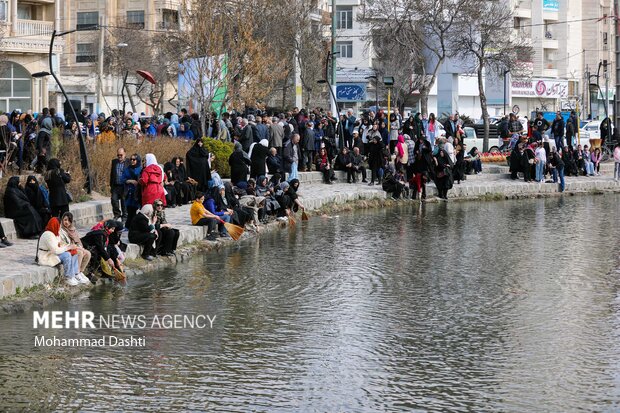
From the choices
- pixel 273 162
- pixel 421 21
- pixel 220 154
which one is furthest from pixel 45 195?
pixel 421 21

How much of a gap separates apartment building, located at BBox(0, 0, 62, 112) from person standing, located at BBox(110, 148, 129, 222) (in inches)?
1140

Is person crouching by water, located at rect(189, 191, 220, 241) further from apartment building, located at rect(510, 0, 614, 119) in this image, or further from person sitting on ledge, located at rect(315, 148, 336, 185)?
apartment building, located at rect(510, 0, 614, 119)

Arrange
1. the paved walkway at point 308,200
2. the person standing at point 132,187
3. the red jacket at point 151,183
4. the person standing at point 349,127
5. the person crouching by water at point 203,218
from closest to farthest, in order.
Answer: the paved walkway at point 308,200
the red jacket at point 151,183
the person standing at point 132,187
the person crouching by water at point 203,218
the person standing at point 349,127

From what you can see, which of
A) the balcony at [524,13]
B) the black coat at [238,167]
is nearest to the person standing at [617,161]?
the black coat at [238,167]

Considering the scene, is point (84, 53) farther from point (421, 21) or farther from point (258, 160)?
point (258, 160)

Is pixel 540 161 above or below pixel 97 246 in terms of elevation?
above

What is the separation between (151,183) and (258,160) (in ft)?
25.4

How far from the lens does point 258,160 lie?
90.9ft

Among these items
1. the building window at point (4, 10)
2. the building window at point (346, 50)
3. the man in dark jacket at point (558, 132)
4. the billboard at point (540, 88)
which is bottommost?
the man in dark jacket at point (558, 132)

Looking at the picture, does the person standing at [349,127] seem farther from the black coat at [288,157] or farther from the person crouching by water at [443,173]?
the black coat at [288,157]

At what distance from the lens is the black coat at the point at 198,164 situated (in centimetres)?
2531

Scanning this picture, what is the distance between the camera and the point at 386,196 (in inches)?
1179

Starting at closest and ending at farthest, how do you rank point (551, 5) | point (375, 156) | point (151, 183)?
point (151, 183) < point (375, 156) < point (551, 5)

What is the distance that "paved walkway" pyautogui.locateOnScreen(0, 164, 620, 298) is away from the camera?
611 inches
